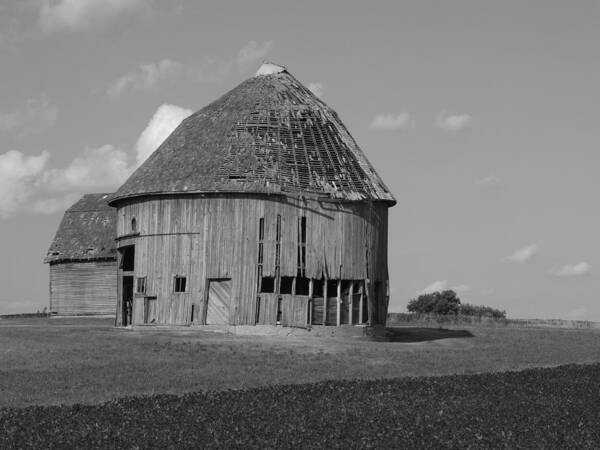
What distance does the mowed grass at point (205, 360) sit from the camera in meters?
26.5

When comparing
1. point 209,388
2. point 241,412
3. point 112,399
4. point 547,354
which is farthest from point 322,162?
point 241,412

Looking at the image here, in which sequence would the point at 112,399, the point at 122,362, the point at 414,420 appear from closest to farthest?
1. the point at 414,420
2. the point at 112,399
3. the point at 122,362

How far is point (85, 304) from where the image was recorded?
6506cm

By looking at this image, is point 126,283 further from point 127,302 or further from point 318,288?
point 318,288

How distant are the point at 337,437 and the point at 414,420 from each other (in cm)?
260

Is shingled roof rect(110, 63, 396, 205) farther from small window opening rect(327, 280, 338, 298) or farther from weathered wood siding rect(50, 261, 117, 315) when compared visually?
weathered wood siding rect(50, 261, 117, 315)

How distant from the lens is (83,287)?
65.3 meters

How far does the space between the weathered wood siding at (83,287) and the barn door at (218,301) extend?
2100cm

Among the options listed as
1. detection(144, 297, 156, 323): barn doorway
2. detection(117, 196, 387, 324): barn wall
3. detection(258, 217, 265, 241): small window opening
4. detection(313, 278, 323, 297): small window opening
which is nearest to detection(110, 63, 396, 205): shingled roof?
detection(117, 196, 387, 324): barn wall

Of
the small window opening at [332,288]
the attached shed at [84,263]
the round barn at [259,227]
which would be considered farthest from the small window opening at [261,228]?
the attached shed at [84,263]

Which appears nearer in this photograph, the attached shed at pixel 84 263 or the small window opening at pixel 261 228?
the small window opening at pixel 261 228

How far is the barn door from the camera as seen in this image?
43.9 metres

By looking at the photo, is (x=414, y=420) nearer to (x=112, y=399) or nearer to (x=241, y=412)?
(x=241, y=412)

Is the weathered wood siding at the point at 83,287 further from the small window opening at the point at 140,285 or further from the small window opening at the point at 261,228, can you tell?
the small window opening at the point at 261,228
